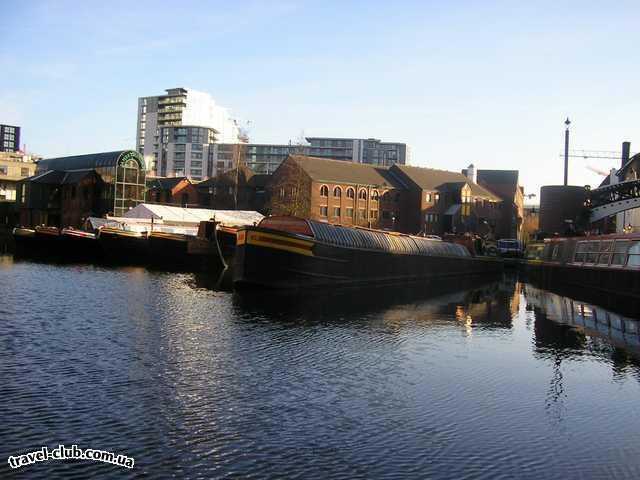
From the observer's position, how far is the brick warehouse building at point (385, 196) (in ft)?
295

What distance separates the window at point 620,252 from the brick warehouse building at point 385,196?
159ft

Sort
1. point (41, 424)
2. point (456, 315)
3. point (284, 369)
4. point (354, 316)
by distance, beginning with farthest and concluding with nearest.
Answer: point (456, 315) → point (354, 316) → point (284, 369) → point (41, 424)

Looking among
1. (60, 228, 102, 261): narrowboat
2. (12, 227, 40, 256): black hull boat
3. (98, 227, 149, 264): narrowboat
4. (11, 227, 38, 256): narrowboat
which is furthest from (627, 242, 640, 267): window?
(11, 227, 38, 256): narrowboat

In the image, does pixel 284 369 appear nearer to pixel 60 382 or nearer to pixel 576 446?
pixel 60 382

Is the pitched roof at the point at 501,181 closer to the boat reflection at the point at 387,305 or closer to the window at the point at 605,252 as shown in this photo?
the window at the point at 605,252

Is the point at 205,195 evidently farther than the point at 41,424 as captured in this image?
Yes

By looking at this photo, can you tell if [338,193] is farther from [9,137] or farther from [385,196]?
[9,137]

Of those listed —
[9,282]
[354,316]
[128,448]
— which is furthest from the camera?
[9,282]

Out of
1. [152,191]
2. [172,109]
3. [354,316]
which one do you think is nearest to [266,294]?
[354,316]

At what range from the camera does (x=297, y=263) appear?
1316 inches

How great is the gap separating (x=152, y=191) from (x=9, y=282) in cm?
7322

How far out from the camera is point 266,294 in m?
31.5

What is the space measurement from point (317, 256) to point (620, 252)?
1941cm

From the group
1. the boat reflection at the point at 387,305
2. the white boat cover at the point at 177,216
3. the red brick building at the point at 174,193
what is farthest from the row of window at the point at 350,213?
the boat reflection at the point at 387,305
